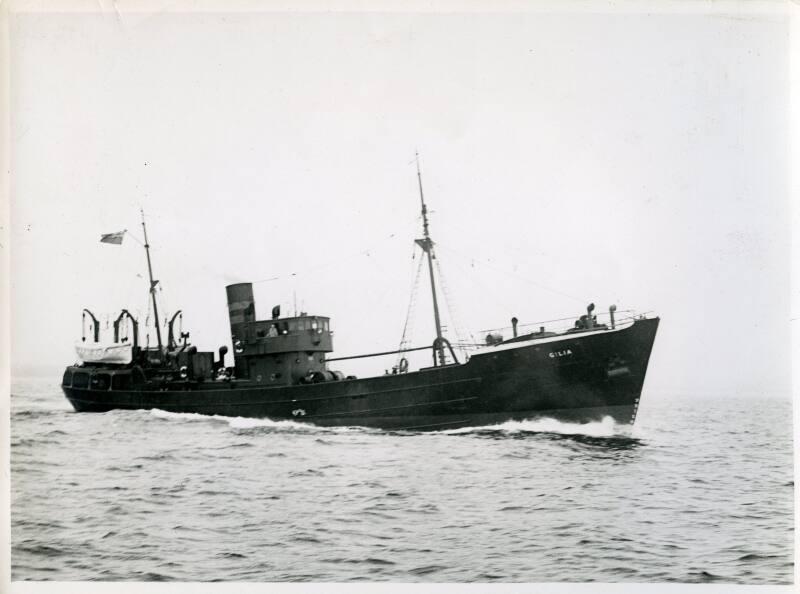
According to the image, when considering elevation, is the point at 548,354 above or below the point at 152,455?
above

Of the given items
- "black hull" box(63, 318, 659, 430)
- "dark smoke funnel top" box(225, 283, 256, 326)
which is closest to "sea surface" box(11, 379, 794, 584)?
"black hull" box(63, 318, 659, 430)

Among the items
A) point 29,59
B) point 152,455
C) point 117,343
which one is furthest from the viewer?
point 117,343

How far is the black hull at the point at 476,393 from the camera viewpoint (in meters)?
12.5

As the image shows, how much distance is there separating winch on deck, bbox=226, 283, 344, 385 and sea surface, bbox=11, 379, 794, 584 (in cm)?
400

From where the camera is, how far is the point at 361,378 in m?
14.1

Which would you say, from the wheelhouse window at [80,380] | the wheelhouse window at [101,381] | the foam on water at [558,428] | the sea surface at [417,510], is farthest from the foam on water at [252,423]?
the sea surface at [417,510]

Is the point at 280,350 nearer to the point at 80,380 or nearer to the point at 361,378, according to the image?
the point at 361,378

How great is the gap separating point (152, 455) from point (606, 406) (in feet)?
23.0

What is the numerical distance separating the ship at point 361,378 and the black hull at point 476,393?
2 cm

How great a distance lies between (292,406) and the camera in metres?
14.8

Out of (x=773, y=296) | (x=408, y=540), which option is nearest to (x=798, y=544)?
(x=773, y=296)

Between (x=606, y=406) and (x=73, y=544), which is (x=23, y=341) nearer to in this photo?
(x=73, y=544)

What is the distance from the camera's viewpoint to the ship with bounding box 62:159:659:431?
12.1 meters

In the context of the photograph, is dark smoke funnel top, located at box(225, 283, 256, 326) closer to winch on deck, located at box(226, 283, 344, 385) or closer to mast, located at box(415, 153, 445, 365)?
winch on deck, located at box(226, 283, 344, 385)
